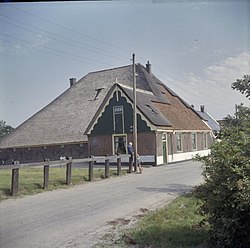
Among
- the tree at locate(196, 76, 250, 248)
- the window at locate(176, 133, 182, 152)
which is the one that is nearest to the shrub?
the tree at locate(196, 76, 250, 248)

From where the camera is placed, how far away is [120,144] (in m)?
4.02

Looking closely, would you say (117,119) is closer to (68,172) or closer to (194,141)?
(194,141)

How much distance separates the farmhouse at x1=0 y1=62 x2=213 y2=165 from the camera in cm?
355

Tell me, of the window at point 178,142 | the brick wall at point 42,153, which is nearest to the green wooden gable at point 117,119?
the brick wall at point 42,153

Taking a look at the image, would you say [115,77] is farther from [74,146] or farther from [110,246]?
[110,246]

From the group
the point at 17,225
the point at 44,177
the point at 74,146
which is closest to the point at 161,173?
the point at 74,146

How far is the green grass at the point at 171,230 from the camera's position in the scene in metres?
3.01

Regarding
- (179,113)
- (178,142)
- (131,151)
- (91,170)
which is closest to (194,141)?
(178,142)

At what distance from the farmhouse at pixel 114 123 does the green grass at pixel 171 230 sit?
678 millimetres

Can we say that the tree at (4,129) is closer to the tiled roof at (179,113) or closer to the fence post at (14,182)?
the fence post at (14,182)

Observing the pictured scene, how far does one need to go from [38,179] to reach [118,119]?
1.55 metres

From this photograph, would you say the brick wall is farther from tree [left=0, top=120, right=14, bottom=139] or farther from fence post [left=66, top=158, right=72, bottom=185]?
tree [left=0, top=120, right=14, bottom=139]

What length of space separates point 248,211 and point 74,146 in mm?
2122

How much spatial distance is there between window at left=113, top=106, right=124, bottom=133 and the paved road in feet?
2.08
